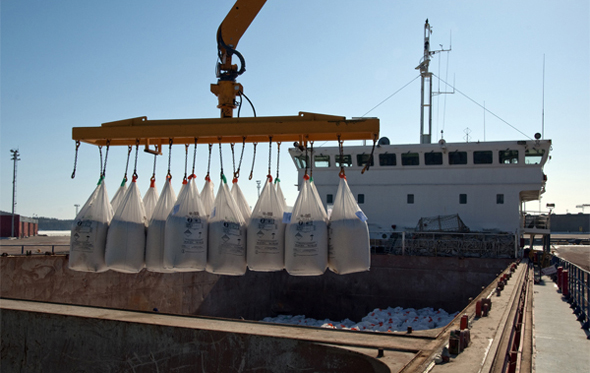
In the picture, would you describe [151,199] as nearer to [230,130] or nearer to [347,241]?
[230,130]

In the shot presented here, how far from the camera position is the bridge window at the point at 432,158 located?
18562 mm

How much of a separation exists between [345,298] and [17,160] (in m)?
36.4

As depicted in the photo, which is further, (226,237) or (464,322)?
(226,237)

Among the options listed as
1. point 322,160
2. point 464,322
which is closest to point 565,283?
point 464,322

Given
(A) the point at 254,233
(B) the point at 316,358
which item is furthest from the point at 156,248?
(B) the point at 316,358

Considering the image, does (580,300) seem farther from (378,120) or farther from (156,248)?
(156,248)

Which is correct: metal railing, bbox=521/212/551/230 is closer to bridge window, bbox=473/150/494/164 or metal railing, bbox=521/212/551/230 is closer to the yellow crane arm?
bridge window, bbox=473/150/494/164

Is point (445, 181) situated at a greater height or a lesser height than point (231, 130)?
greater

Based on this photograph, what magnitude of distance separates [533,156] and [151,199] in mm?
16313

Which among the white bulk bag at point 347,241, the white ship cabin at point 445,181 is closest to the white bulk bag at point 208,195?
the white bulk bag at point 347,241

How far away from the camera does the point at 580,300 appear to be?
822 cm

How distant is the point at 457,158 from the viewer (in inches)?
724

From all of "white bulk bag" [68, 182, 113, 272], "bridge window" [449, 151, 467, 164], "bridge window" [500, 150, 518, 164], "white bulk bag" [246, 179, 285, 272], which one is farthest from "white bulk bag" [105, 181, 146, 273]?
"bridge window" [500, 150, 518, 164]

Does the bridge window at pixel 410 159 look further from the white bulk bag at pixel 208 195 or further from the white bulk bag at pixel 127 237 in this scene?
the white bulk bag at pixel 127 237
